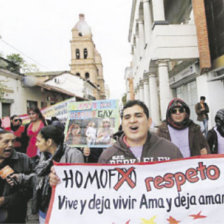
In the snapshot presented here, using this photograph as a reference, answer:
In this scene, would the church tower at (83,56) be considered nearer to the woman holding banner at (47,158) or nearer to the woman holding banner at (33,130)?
the woman holding banner at (33,130)

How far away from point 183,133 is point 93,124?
178cm

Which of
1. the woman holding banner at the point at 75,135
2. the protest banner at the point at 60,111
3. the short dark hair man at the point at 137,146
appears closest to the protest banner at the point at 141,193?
the short dark hair man at the point at 137,146

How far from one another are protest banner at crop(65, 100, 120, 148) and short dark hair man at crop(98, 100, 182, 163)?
1.63 meters

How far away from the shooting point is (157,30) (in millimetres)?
8680

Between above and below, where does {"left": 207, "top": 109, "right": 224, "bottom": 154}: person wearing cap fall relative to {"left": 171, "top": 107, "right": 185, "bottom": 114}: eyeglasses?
below

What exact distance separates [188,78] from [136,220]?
30.3 ft

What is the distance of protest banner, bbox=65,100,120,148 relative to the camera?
3818mm

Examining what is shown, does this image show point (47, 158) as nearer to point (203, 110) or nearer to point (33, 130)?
point (33, 130)

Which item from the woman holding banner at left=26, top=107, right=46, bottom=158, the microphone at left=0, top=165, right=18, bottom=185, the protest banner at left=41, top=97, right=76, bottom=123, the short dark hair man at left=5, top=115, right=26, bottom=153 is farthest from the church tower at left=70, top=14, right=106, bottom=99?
the microphone at left=0, top=165, right=18, bottom=185

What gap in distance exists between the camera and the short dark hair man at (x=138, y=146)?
2.02 m

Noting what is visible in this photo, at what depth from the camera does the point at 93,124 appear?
403cm

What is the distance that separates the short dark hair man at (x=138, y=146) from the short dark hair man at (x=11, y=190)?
1081mm

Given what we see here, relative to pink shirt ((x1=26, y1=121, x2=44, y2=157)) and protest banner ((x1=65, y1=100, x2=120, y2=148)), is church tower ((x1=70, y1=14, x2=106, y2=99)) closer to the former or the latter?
pink shirt ((x1=26, y1=121, x2=44, y2=157))

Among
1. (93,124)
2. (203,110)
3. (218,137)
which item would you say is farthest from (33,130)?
(203,110)
